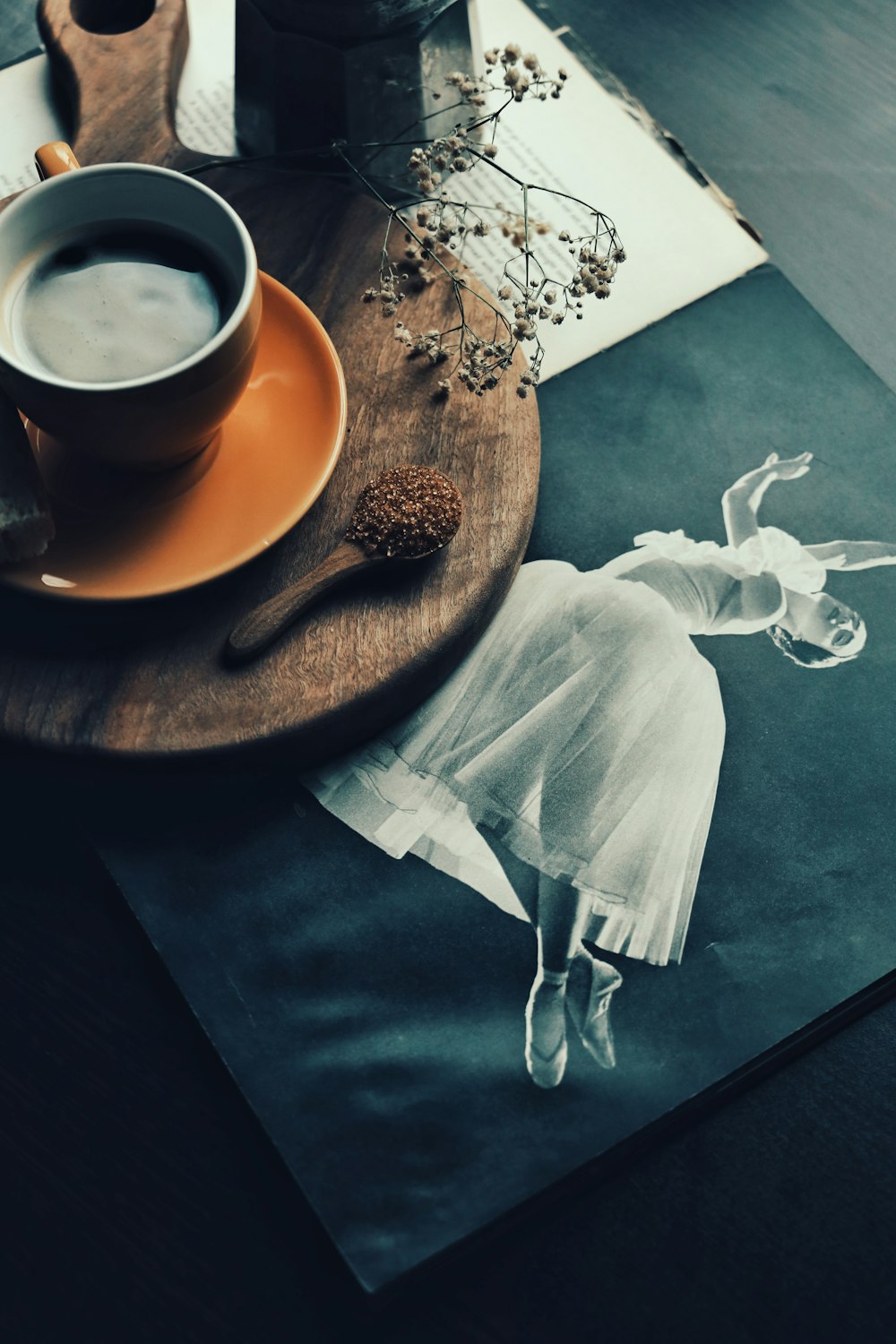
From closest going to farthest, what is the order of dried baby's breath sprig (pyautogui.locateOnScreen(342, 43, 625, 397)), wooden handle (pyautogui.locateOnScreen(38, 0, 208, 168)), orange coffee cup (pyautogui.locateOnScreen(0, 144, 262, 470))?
orange coffee cup (pyautogui.locateOnScreen(0, 144, 262, 470)) < dried baby's breath sprig (pyautogui.locateOnScreen(342, 43, 625, 397)) < wooden handle (pyautogui.locateOnScreen(38, 0, 208, 168))

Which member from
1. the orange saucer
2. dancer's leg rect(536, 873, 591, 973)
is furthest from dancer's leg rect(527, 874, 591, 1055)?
the orange saucer

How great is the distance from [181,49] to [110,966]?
677 millimetres

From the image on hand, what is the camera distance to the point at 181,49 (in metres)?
0.78

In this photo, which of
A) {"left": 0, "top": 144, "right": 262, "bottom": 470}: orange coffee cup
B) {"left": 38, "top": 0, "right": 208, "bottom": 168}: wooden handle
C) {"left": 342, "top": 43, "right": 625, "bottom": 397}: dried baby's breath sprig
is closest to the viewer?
{"left": 0, "top": 144, "right": 262, "bottom": 470}: orange coffee cup

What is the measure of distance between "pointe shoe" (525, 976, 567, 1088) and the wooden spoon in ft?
0.83

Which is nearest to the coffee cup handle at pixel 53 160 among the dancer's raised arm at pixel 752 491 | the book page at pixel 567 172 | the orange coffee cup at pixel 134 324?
the orange coffee cup at pixel 134 324

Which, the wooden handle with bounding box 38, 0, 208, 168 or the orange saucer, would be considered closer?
the orange saucer

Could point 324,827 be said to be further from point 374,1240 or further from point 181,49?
point 181,49

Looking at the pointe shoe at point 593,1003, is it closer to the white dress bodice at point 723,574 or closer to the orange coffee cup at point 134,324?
the white dress bodice at point 723,574

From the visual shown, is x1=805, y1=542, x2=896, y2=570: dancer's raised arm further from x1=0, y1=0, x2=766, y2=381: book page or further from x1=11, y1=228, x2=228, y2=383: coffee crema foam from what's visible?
x1=11, y1=228, x2=228, y2=383: coffee crema foam

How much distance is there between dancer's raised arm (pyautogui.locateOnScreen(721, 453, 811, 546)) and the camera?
68 centimetres

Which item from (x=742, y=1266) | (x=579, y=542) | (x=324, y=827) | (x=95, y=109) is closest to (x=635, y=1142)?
(x=742, y=1266)

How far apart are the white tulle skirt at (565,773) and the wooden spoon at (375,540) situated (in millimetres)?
88

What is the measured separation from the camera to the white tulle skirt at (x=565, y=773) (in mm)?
584
